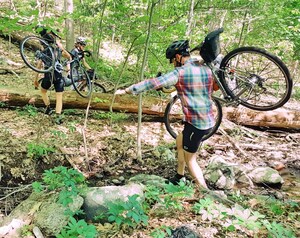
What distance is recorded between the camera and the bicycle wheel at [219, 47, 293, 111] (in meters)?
4.00

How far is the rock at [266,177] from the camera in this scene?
493 centimetres

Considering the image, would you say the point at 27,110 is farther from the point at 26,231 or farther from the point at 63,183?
the point at 26,231

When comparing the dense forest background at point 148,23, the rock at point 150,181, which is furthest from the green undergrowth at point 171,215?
the dense forest background at point 148,23

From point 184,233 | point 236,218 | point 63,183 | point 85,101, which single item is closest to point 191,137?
point 236,218

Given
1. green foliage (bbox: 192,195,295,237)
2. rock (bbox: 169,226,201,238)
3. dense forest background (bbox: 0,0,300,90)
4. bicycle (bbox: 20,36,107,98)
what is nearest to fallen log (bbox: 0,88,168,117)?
bicycle (bbox: 20,36,107,98)

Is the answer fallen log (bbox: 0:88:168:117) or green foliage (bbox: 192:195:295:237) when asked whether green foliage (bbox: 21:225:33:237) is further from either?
fallen log (bbox: 0:88:168:117)

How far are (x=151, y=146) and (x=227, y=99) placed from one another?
2470 mm

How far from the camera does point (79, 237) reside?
253 cm

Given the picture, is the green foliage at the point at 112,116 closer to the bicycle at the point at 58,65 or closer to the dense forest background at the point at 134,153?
the dense forest background at the point at 134,153

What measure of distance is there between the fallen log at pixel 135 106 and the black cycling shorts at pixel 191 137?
334cm

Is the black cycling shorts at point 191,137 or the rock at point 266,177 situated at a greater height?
the black cycling shorts at point 191,137

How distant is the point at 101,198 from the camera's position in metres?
3.18

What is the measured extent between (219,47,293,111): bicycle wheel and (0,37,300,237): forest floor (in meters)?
1.53

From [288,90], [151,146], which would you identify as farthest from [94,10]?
[288,90]
